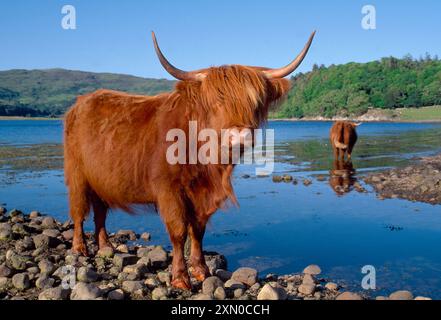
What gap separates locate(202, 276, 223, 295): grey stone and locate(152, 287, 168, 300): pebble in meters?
A: 0.37

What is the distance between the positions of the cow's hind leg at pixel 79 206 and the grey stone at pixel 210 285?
5.97 feet

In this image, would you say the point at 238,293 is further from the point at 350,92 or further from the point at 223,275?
the point at 350,92

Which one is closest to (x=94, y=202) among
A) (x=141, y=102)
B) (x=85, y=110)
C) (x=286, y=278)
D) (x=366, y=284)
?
(x=85, y=110)

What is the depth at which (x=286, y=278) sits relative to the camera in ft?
14.7

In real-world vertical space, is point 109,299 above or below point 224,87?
below

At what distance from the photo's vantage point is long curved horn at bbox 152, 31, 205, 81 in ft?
11.5

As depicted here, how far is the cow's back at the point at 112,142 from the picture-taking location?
4137 millimetres

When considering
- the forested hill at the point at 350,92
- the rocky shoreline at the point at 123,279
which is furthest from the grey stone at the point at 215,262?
the forested hill at the point at 350,92

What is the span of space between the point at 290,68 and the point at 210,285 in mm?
2093

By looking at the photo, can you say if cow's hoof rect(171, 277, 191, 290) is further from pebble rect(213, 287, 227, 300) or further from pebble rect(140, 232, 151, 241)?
pebble rect(140, 232, 151, 241)

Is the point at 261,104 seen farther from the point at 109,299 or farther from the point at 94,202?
the point at 94,202

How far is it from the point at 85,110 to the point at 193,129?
5.66ft

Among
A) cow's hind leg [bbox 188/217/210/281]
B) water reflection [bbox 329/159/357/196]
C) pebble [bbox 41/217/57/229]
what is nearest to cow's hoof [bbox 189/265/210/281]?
cow's hind leg [bbox 188/217/210/281]

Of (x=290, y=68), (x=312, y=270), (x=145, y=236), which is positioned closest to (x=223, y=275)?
(x=312, y=270)
